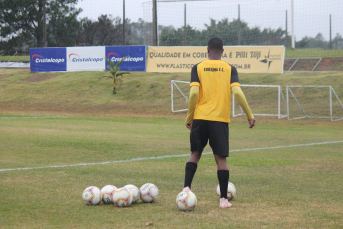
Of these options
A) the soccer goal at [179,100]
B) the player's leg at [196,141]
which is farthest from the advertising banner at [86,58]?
the player's leg at [196,141]

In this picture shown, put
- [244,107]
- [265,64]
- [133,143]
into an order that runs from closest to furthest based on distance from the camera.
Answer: [244,107] < [133,143] < [265,64]

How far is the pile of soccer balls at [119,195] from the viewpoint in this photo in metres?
4.79

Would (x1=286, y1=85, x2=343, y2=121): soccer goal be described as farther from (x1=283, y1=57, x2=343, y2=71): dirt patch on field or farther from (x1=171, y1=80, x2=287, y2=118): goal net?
(x1=283, y1=57, x2=343, y2=71): dirt patch on field

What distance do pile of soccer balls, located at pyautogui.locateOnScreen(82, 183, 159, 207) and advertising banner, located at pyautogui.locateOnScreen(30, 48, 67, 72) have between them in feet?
87.8

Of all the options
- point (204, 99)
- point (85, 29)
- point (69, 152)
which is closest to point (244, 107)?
point (204, 99)

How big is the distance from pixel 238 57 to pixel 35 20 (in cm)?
4023

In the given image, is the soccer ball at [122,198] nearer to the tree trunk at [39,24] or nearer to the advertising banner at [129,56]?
the advertising banner at [129,56]

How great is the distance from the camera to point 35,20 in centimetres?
5741

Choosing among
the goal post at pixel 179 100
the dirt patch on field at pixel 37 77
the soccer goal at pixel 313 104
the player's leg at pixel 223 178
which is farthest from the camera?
the dirt patch on field at pixel 37 77

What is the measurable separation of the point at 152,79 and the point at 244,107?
24.5 metres

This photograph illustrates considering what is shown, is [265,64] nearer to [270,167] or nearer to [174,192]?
[270,167]

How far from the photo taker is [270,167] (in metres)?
7.61

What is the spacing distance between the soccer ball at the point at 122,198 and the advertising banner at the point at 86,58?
83.0 ft

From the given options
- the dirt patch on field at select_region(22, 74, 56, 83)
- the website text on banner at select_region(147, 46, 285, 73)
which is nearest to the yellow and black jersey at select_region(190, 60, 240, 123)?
the website text on banner at select_region(147, 46, 285, 73)
